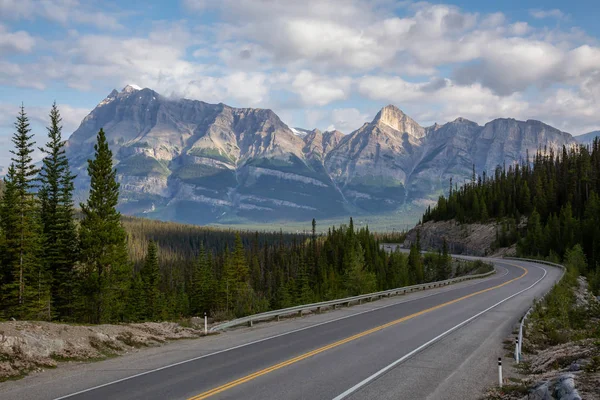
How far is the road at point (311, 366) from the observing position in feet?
40.2

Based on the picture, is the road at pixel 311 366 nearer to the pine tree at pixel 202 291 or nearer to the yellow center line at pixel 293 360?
the yellow center line at pixel 293 360

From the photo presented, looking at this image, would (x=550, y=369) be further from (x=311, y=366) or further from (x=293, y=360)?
(x=293, y=360)

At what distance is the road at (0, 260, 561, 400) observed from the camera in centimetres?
1227

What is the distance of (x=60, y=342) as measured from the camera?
16.0m

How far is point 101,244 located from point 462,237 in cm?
10393

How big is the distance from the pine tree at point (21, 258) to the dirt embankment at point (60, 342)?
62.4 feet

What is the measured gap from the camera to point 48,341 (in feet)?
51.6

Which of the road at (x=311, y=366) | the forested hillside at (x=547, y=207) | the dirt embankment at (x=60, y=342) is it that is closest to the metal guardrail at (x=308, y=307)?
the road at (x=311, y=366)

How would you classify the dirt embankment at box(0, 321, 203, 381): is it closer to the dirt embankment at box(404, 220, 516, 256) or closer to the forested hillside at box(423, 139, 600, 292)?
the forested hillside at box(423, 139, 600, 292)

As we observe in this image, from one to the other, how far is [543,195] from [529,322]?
99.1 m

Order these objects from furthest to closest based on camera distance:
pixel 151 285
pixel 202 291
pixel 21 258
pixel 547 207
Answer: pixel 547 207
pixel 202 291
pixel 151 285
pixel 21 258

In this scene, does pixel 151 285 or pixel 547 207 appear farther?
pixel 547 207

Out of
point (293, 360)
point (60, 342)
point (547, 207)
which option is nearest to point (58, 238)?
Answer: point (60, 342)

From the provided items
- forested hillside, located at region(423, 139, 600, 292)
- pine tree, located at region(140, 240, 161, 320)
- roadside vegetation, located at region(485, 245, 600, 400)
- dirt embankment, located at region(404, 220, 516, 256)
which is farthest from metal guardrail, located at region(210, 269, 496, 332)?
dirt embankment, located at region(404, 220, 516, 256)
